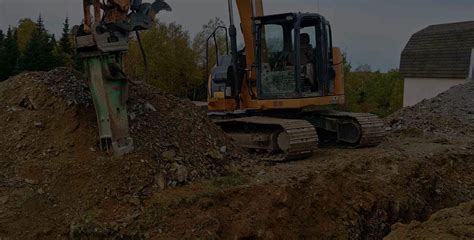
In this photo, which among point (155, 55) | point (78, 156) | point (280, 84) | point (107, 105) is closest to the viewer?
point (78, 156)

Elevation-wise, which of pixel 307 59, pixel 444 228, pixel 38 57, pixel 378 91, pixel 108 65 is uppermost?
pixel 38 57

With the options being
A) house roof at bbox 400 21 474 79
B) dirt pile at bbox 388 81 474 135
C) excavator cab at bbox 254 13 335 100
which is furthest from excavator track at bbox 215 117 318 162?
house roof at bbox 400 21 474 79

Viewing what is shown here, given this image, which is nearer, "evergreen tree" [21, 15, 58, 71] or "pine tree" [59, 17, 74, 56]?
"evergreen tree" [21, 15, 58, 71]

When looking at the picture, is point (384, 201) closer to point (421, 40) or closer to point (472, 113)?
point (472, 113)

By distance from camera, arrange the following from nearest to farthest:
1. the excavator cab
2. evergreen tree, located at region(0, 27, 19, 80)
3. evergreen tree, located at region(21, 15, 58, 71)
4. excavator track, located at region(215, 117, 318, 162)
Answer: excavator track, located at region(215, 117, 318, 162)
the excavator cab
evergreen tree, located at region(21, 15, 58, 71)
evergreen tree, located at region(0, 27, 19, 80)

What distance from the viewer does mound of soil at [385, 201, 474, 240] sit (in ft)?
14.8

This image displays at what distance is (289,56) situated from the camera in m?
8.82

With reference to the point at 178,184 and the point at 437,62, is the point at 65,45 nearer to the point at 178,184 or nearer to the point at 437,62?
the point at 437,62

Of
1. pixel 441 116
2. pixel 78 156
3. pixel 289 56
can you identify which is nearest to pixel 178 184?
pixel 78 156

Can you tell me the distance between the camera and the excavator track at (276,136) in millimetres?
7863

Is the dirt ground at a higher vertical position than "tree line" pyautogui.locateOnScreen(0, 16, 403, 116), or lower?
lower

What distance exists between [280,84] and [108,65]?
3.15 meters

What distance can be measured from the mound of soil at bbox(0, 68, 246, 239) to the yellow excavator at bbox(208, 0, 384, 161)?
1.31m

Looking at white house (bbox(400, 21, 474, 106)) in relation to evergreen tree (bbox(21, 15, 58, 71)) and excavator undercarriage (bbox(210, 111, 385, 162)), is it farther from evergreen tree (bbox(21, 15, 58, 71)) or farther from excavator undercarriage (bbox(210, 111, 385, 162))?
excavator undercarriage (bbox(210, 111, 385, 162))
